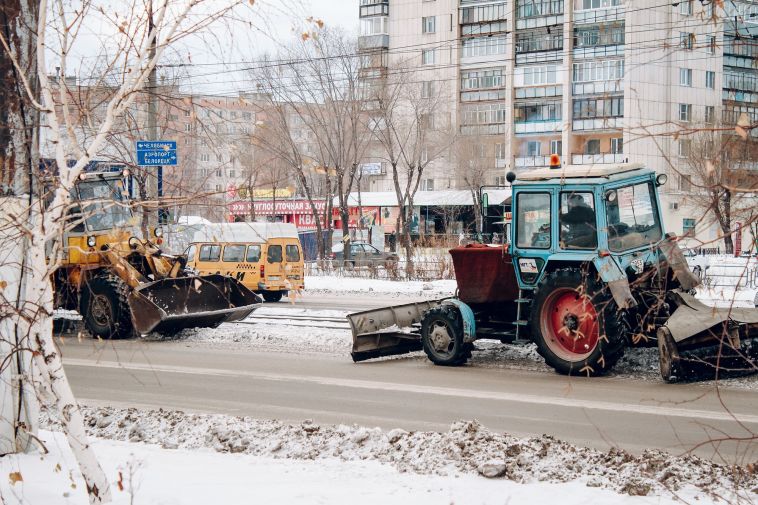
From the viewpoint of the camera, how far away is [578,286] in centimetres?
1121

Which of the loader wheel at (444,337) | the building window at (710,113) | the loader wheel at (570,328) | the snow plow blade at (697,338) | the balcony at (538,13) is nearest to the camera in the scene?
the snow plow blade at (697,338)

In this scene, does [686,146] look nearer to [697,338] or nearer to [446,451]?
[697,338]

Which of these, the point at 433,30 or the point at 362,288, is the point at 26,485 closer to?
the point at 362,288

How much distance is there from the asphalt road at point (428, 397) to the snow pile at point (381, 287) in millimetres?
13010

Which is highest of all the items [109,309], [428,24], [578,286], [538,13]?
[428,24]

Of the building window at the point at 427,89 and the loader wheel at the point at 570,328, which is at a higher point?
the building window at the point at 427,89

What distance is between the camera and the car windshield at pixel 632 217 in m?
12.2

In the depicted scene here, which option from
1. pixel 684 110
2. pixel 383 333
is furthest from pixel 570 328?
pixel 684 110

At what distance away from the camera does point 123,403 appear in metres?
11.1

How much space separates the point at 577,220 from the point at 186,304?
7782mm

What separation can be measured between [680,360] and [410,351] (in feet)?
14.3

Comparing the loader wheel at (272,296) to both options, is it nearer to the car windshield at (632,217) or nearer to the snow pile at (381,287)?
the snow pile at (381,287)

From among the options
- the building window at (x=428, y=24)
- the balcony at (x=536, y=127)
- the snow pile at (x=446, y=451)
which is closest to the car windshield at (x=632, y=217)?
the snow pile at (x=446, y=451)

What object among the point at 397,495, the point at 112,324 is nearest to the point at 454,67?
the point at 112,324
